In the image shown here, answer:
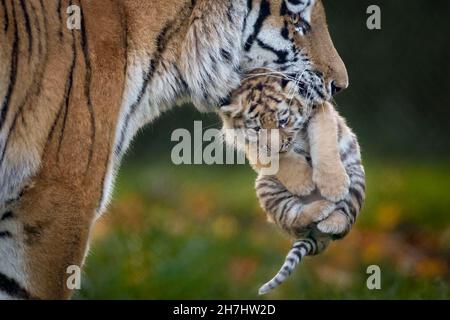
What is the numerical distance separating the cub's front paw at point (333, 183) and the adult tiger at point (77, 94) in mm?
294

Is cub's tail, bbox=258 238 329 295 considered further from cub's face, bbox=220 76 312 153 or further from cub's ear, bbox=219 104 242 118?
cub's ear, bbox=219 104 242 118

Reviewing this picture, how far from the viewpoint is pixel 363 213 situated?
706 cm

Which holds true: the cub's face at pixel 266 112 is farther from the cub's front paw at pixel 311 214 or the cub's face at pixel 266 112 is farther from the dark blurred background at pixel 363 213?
the dark blurred background at pixel 363 213

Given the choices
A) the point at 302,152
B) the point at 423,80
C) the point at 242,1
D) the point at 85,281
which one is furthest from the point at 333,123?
the point at 423,80

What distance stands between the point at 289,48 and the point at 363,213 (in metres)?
3.74

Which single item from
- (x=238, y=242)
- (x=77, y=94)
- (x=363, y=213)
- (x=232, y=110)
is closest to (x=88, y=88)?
(x=77, y=94)

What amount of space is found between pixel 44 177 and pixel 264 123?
2.56 feet

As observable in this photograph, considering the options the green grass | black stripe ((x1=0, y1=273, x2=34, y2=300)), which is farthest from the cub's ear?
the green grass

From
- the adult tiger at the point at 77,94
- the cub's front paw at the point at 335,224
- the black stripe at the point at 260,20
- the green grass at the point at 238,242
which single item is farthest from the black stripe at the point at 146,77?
the green grass at the point at 238,242

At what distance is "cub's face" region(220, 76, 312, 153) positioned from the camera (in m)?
3.36

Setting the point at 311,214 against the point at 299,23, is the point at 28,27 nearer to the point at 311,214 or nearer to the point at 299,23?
the point at 299,23

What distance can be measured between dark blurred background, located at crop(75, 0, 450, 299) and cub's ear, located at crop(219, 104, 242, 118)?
4.62ft

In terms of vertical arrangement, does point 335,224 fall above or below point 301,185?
below

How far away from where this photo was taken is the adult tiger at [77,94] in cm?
300
